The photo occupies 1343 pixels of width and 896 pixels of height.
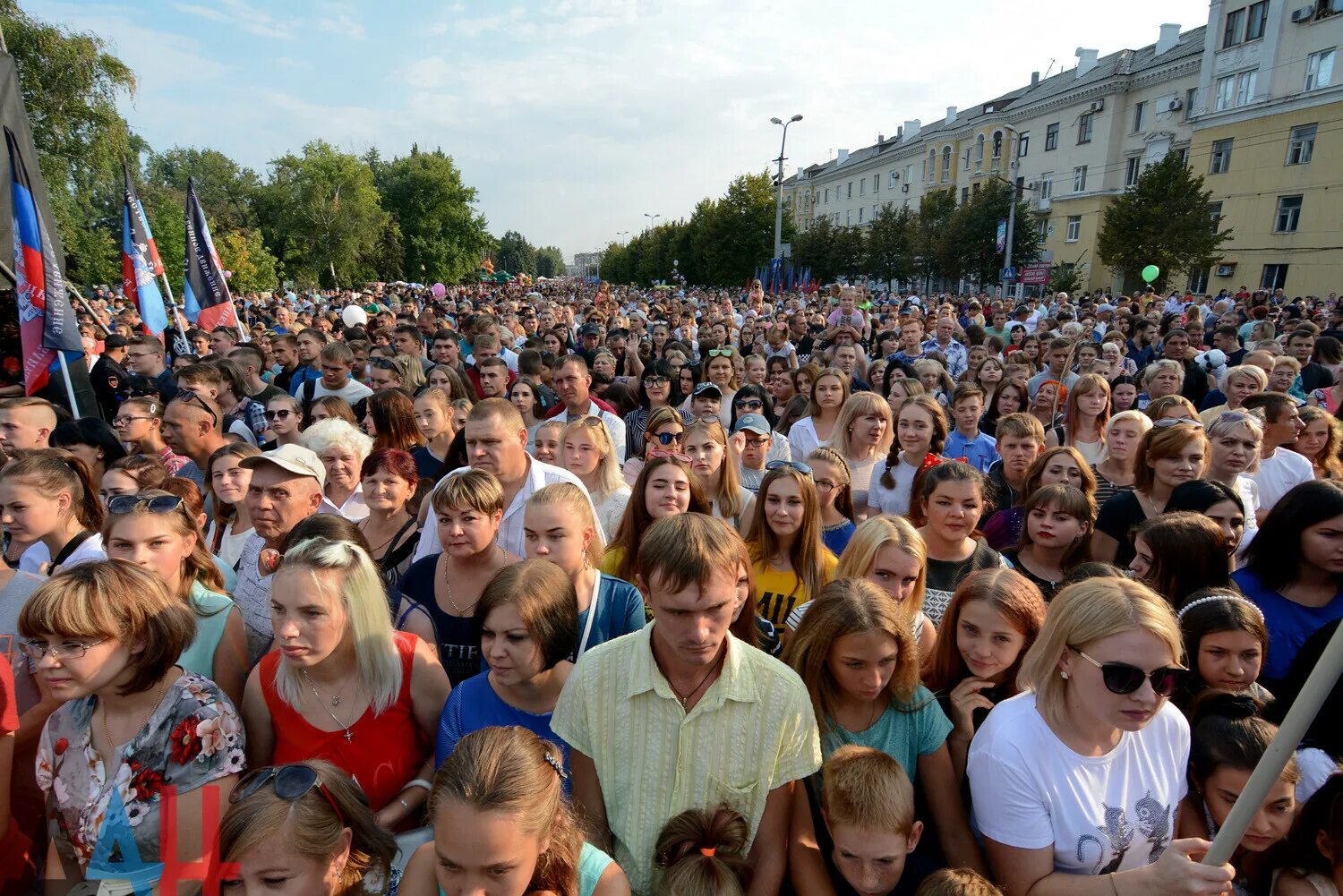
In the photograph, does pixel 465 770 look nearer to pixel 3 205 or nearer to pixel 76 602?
pixel 76 602

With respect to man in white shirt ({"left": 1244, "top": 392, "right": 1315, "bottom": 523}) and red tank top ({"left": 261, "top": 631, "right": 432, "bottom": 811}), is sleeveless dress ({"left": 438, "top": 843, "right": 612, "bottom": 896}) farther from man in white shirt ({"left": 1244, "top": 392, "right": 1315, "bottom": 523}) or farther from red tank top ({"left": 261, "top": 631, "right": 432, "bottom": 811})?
man in white shirt ({"left": 1244, "top": 392, "right": 1315, "bottom": 523})

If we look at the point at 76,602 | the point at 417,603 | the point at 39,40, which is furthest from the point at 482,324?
the point at 39,40

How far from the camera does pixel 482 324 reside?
9516 millimetres

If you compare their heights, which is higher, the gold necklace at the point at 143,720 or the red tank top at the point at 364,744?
the gold necklace at the point at 143,720

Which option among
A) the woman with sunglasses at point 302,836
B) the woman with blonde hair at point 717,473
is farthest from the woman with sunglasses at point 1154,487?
the woman with sunglasses at point 302,836

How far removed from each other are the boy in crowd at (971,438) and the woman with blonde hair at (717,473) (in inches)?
82.2

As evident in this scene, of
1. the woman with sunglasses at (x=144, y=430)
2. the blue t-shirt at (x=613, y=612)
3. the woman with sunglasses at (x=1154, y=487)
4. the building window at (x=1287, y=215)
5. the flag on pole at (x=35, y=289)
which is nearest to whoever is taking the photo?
the blue t-shirt at (x=613, y=612)

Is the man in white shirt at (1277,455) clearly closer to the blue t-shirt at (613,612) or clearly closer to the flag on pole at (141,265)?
the blue t-shirt at (613,612)

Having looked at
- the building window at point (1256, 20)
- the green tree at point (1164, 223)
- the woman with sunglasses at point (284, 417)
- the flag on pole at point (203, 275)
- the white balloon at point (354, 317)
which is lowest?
the woman with sunglasses at point (284, 417)

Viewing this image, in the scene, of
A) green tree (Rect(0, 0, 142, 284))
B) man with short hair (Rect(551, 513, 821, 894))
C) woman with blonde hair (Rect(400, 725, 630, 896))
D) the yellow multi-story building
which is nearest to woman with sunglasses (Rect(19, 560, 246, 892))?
woman with blonde hair (Rect(400, 725, 630, 896))

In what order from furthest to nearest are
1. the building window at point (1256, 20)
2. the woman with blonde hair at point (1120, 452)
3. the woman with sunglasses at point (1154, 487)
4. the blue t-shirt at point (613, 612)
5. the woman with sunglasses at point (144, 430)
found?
the building window at point (1256, 20) → the woman with sunglasses at point (144, 430) → the woman with blonde hair at point (1120, 452) → the woman with sunglasses at point (1154, 487) → the blue t-shirt at point (613, 612)

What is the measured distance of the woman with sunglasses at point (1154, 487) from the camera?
414 centimetres

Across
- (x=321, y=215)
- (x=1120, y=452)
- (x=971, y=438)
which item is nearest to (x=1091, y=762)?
(x=1120, y=452)

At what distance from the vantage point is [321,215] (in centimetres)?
5019
